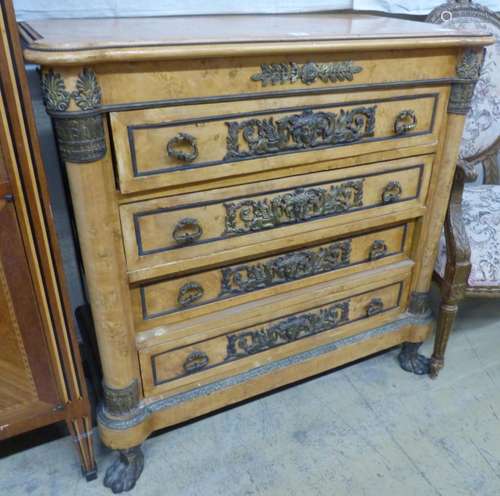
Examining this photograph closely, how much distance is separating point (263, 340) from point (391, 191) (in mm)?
521

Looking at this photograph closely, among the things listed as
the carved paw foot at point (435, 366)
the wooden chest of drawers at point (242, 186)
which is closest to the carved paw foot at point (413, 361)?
the carved paw foot at point (435, 366)

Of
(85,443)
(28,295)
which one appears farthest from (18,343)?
(85,443)

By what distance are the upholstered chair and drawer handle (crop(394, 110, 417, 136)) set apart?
9.6 inches

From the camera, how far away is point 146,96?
93cm

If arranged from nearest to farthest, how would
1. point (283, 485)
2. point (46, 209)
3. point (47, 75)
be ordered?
point (47, 75)
point (46, 209)
point (283, 485)

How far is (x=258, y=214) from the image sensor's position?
1.17 m

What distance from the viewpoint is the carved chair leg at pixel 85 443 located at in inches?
49.0

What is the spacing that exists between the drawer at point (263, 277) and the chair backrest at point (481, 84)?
556 millimetres

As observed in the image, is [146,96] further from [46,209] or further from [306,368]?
[306,368]

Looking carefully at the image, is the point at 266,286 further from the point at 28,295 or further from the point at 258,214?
the point at 28,295

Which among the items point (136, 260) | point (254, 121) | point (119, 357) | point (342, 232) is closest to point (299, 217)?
point (342, 232)

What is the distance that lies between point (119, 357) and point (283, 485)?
1.85ft

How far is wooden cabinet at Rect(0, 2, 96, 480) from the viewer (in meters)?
0.88

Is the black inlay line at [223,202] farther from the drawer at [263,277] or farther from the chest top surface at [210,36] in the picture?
the chest top surface at [210,36]
